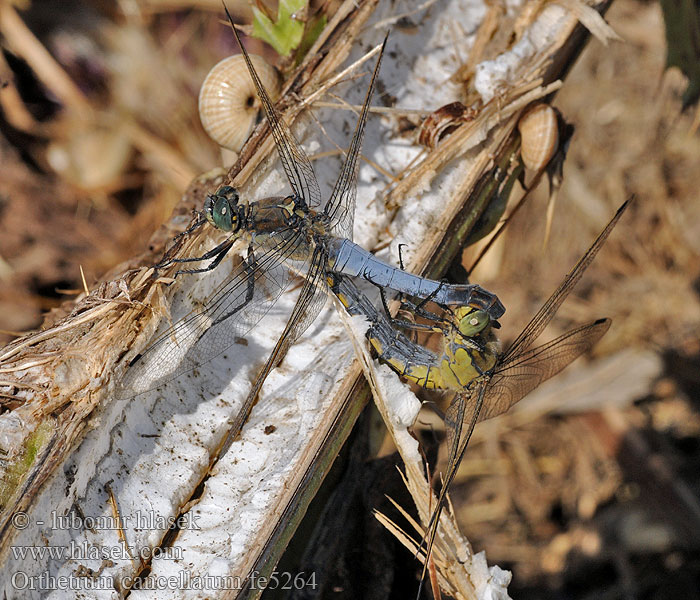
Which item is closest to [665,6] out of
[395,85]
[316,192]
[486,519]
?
[395,85]

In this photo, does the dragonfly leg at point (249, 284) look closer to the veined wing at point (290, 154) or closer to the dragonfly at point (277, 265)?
the dragonfly at point (277, 265)

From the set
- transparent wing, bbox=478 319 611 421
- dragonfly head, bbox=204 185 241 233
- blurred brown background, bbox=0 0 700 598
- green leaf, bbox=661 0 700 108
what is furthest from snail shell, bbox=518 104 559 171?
blurred brown background, bbox=0 0 700 598

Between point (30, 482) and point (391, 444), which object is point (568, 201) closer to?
point (391, 444)

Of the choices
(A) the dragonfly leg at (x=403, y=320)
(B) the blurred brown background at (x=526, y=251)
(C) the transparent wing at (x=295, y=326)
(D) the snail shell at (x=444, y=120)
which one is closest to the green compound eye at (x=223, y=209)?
(C) the transparent wing at (x=295, y=326)

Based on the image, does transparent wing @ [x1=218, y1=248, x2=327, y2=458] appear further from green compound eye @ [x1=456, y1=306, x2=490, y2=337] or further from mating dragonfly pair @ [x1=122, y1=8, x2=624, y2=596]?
green compound eye @ [x1=456, y1=306, x2=490, y2=337]

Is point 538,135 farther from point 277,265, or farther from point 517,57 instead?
point 277,265

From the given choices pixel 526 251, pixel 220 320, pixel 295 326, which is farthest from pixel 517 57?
pixel 526 251
